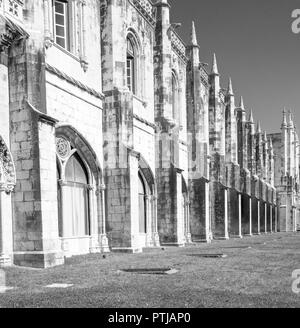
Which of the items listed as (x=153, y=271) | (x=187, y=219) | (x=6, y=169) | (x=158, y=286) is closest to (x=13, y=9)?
(x=6, y=169)

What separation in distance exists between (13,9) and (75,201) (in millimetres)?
6404

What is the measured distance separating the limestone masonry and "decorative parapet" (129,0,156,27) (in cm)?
5

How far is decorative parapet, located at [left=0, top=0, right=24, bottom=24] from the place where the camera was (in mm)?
10740

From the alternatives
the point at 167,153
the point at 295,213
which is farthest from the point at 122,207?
the point at 295,213

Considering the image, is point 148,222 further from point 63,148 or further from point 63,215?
→ point 63,148

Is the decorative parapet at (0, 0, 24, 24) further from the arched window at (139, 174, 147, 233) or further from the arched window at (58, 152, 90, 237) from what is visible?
the arched window at (139, 174, 147, 233)

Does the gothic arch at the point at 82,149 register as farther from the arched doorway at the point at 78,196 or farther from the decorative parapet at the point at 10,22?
the decorative parapet at the point at 10,22

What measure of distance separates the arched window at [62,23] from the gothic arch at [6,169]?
519 cm

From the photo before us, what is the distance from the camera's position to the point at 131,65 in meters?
19.9

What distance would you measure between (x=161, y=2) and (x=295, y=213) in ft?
144

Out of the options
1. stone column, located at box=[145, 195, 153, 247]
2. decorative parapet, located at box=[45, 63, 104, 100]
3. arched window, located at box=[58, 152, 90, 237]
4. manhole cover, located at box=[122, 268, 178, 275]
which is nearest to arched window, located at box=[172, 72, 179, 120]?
stone column, located at box=[145, 195, 153, 247]

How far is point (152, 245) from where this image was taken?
65.8 ft

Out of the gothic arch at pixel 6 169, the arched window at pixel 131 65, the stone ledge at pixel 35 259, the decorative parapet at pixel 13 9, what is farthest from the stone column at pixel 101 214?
the decorative parapet at pixel 13 9

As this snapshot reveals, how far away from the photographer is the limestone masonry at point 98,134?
35.5 ft
